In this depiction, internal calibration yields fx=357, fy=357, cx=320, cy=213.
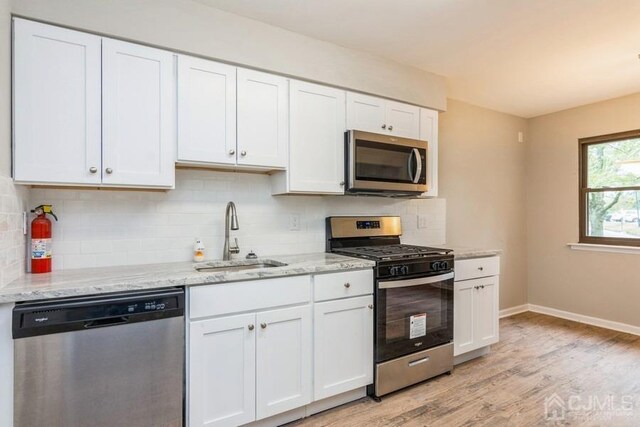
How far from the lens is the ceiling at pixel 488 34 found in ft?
6.89

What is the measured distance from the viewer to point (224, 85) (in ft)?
7.13

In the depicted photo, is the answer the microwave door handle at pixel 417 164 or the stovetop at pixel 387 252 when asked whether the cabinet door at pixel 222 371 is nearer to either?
the stovetop at pixel 387 252

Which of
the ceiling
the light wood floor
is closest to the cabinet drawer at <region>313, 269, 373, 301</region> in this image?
the light wood floor

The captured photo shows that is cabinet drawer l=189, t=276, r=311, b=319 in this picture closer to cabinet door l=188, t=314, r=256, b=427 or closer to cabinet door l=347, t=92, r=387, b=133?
cabinet door l=188, t=314, r=256, b=427

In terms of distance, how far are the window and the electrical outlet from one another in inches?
132

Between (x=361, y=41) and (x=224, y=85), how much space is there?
1046 mm

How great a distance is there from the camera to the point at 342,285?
2232 millimetres

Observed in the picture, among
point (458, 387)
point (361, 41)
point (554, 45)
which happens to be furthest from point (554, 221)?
point (361, 41)

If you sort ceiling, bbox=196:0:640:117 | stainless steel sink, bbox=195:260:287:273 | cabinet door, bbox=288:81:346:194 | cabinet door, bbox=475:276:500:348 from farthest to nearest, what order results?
cabinet door, bbox=475:276:500:348
cabinet door, bbox=288:81:346:194
stainless steel sink, bbox=195:260:287:273
ceiling, bbox=196:0:640:117

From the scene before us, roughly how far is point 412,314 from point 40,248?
2256 mm

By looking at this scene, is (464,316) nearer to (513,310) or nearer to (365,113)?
(365,113)

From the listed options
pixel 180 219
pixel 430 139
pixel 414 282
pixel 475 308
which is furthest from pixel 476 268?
pixel 180 219

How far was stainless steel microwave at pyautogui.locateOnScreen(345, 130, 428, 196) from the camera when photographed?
260 centimetres

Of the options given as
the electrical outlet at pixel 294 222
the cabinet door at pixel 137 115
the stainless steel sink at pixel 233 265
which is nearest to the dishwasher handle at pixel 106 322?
the stainless steel sink at pixel 233 265
